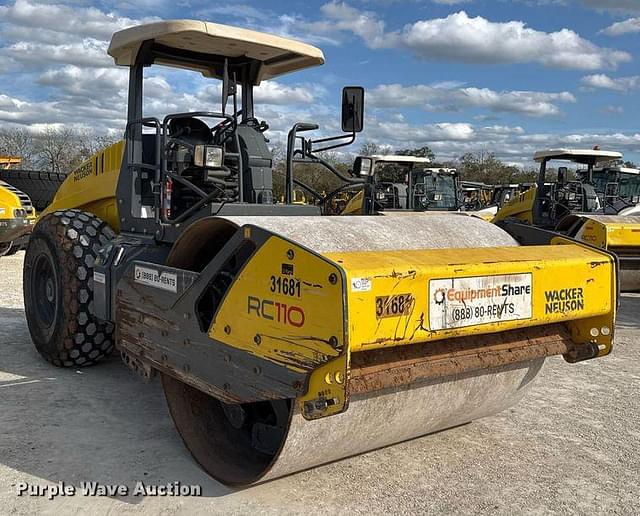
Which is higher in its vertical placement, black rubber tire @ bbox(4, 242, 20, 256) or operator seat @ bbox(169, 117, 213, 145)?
operator seat @ bbox(169, 117, 213, 145)

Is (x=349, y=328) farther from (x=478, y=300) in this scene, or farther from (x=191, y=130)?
(x=191, y=130)

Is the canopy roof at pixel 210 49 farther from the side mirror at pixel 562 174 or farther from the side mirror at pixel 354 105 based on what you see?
the side mirror at pixel 562 174

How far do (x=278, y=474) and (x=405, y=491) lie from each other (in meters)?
0.64

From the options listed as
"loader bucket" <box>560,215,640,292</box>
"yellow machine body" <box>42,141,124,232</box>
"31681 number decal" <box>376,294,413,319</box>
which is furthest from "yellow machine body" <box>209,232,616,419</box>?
"loader bucket" <box>560,215,640,292</box>

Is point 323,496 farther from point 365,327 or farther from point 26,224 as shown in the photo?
point 26,224

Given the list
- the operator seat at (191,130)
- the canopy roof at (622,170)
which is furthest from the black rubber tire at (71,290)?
the canopy roof at (622,170)

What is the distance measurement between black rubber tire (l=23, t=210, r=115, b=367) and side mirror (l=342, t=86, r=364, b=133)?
2053 mm

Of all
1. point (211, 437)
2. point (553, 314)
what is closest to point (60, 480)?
point (211, 437)

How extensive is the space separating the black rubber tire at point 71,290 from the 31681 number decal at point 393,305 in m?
3.01

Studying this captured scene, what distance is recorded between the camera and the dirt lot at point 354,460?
10.5 feet

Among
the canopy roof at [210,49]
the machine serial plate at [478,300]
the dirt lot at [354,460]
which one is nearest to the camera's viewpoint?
the machine serial plate at [478,300]

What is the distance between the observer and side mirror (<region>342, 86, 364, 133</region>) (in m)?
4.49

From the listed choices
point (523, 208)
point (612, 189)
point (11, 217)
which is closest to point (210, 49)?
point (11, 217)

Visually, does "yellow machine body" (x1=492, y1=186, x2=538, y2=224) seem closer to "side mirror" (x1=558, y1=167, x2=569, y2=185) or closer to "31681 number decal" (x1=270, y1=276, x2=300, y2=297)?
"side mirror" (x1=558, y1=167, x2=569, y2=185)
